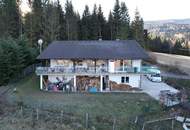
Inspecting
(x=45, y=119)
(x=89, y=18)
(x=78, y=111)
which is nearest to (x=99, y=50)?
(x=78, y=111)

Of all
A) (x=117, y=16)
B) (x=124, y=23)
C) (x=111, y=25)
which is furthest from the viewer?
(x=117, y=16)

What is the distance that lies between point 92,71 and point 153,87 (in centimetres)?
679

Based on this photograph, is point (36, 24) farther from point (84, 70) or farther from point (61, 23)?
point (84, 70)

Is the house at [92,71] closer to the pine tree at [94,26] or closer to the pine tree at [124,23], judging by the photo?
the pine tree at [124,23]

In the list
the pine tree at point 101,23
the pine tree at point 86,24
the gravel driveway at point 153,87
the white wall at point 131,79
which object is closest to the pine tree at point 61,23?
the pine tree at point 86,24

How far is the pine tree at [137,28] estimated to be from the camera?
5688 cm

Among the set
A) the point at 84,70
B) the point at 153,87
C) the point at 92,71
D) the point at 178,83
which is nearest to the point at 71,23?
the point at 178,83

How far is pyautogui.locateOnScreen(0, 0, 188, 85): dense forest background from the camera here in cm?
5113

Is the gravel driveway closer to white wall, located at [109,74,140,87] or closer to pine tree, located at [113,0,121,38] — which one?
white wall, located at [109,74,140,87]

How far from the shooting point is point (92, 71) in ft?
105

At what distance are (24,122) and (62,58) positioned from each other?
479 inches

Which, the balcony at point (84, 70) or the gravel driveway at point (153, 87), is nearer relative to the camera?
the gravel driveway at point (153, 87)

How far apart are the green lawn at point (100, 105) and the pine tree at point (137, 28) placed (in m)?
27.7

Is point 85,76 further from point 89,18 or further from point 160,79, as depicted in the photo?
point 89,18
